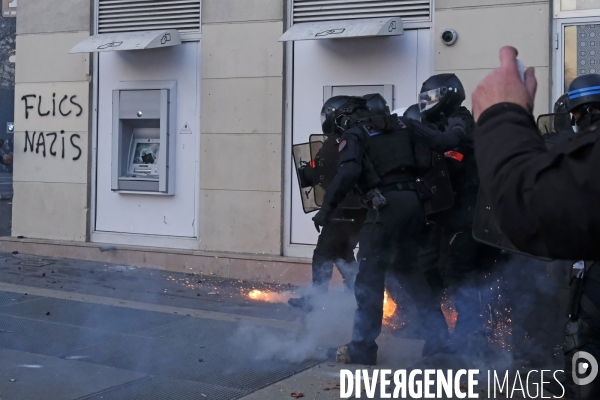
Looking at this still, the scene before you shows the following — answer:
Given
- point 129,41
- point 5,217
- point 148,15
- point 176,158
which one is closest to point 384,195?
point 176,158

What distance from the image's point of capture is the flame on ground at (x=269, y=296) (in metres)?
7.53

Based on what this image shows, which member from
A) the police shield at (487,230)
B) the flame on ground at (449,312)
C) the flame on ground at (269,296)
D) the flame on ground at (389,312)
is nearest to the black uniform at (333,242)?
the flame on ground at (389,312)

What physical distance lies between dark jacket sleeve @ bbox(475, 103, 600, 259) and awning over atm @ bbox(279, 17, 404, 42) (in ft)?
20.8

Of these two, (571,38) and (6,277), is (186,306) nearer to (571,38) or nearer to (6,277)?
(6,277)

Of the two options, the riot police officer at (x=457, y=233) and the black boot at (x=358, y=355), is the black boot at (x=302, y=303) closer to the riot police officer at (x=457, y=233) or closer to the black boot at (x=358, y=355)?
the riot police officer at (x=457, y=233)

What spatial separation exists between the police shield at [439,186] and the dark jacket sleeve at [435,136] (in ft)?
0.72

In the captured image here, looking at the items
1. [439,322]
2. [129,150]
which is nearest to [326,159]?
[439,322]

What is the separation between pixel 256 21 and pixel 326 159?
2.98 metres

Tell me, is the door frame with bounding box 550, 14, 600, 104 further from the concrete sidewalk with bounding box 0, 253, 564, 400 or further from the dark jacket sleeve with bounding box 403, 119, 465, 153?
the concrete sidewalk with bounding box 0, 253, 564, 400

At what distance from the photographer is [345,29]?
26.4 feet

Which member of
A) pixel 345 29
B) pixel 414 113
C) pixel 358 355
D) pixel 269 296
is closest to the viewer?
pixel 358 355

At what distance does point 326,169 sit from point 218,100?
9.54 feet

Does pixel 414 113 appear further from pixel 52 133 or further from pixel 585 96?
pixel 52 133

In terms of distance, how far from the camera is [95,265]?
31.1ft
